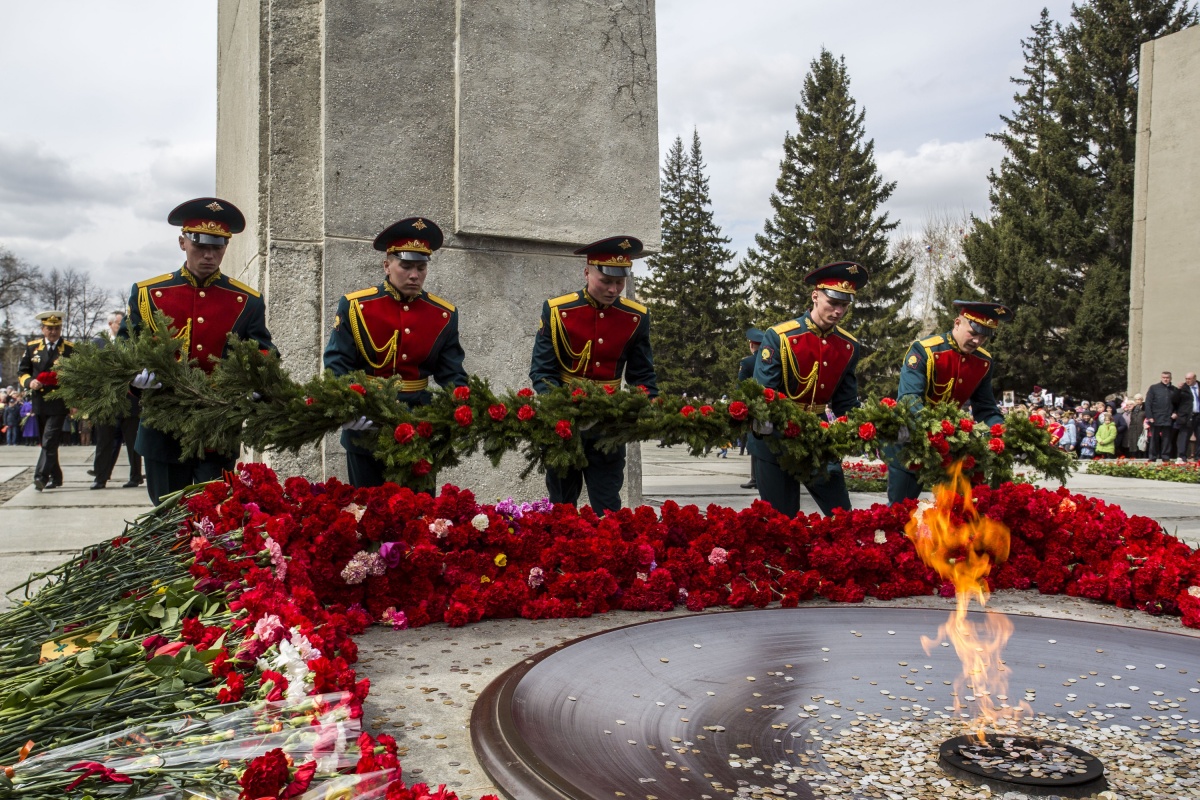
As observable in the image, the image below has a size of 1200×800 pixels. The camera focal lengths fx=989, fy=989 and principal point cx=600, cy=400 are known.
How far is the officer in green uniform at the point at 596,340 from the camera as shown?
5.16m

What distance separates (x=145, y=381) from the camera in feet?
12.1

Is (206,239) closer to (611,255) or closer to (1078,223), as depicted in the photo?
(611,255)

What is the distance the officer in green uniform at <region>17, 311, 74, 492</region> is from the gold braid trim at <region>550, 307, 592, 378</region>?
17.7ft

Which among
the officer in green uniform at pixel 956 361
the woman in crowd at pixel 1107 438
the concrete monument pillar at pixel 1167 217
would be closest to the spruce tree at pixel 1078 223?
the concrete monument pillar at pixel 1167 217

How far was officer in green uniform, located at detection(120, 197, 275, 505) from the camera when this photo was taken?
15.4ft

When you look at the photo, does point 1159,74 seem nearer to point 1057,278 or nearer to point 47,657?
point 1057,278

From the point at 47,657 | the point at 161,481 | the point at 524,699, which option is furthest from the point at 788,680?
the point at 161,481

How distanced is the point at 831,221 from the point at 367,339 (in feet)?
127

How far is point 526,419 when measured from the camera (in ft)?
13.0

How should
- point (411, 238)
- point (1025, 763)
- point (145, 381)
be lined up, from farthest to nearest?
point (411, 238) → point (145, 381) → point (1025, 763)

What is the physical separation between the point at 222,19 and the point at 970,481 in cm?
782

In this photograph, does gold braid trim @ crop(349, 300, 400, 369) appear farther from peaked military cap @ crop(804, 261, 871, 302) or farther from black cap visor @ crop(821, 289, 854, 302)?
black cap visor @ crop(821, 289, 854, 302)

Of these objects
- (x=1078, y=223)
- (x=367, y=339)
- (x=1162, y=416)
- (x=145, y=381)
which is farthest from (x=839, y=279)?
(x=1078, y=223)

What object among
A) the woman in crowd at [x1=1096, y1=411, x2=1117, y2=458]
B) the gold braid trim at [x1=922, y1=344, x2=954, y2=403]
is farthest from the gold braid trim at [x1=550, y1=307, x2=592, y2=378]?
the woman in crowd at [x1=1096, y1=411, x2=1117, y2=458]
